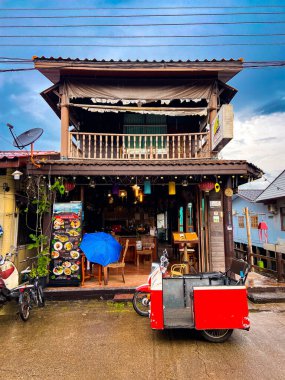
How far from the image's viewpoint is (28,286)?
5645mm

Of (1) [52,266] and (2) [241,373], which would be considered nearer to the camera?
(2) [241,373]

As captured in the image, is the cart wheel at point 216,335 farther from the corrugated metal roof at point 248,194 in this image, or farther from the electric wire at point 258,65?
the corrugated metal roof at point 248,194

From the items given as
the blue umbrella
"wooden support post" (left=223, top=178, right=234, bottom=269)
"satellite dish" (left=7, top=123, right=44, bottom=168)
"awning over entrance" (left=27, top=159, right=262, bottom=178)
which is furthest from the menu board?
"wooden support post" (left=223, top=178, right=234, bottom=269)

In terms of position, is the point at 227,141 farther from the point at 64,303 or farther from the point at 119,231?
the point at 119,231

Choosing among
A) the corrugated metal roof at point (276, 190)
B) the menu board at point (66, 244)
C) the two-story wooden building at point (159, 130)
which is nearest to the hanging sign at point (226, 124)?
the two-story wooden building at point (159, 130)

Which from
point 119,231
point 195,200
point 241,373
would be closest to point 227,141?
point 195,200

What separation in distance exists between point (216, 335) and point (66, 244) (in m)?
4.65

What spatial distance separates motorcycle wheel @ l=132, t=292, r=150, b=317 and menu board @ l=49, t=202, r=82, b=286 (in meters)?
2.14

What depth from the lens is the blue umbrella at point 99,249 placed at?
648 cm

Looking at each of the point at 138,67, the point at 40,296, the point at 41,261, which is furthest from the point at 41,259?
the point at 138,67

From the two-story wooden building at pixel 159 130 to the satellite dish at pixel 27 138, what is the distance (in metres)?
0.71

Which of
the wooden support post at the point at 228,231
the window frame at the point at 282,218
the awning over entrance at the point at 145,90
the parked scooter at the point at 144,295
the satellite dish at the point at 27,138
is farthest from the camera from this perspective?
the window frame at the point at 282,218

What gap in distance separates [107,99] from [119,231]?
6.73 meters

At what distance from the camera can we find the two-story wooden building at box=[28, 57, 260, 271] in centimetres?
715
